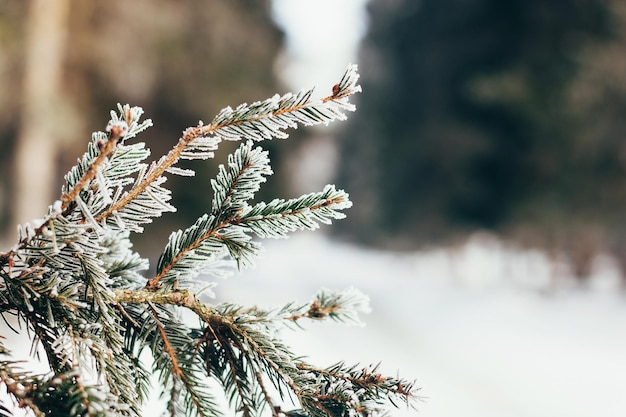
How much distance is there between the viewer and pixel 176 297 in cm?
71

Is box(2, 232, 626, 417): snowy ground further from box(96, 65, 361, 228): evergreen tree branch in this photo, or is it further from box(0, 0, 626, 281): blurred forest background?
box(0, 0, 626, 281): blurred forest background

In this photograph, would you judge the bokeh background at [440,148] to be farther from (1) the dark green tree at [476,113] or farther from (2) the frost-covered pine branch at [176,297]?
(2) the frost-covered pine branch at [176,297]

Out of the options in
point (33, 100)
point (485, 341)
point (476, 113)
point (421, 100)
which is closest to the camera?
point (33, 100)

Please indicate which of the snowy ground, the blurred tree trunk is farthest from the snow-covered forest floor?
the blurred tree trunk

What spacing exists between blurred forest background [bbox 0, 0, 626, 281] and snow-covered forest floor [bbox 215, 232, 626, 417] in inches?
59.2

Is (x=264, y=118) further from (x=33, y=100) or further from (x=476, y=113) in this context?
(x=476, y=113)

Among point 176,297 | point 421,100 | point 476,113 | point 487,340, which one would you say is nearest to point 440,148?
point 476,113

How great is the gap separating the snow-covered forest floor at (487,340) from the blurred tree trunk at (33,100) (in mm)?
2657

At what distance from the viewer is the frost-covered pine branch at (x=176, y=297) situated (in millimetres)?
628

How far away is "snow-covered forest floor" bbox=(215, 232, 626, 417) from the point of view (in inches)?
197

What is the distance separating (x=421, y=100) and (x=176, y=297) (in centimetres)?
1455

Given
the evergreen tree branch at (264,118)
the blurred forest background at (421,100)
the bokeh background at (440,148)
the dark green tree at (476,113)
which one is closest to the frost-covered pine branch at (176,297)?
the evergreen tree branch at (264,118)

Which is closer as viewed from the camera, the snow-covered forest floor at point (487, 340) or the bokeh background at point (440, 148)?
the snow-covered forest floor at point (487, 340)

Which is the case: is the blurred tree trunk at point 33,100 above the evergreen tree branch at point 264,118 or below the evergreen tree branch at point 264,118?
above
